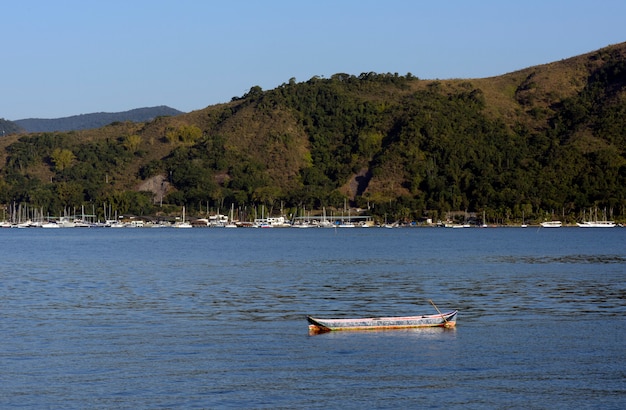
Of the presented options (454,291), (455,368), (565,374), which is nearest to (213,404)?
(455,368)

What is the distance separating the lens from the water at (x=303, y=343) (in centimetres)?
3259

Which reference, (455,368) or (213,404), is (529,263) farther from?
(213,404)

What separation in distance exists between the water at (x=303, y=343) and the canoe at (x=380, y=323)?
0.75m

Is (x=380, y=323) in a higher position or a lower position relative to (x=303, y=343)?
higher

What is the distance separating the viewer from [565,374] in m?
35.8

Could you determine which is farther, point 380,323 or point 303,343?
point 380,323

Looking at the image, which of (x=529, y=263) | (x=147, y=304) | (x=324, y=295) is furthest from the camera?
(x=529, y=263)

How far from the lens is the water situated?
107 feet

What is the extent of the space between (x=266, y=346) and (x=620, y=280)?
4171 cm

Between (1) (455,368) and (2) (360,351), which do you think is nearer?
(1) (455,368)

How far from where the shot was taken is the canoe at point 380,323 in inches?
1772

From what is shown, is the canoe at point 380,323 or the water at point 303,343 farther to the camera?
the canoe at point 380,323

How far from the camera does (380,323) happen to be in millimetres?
45719

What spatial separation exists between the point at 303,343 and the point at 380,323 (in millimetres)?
4775
